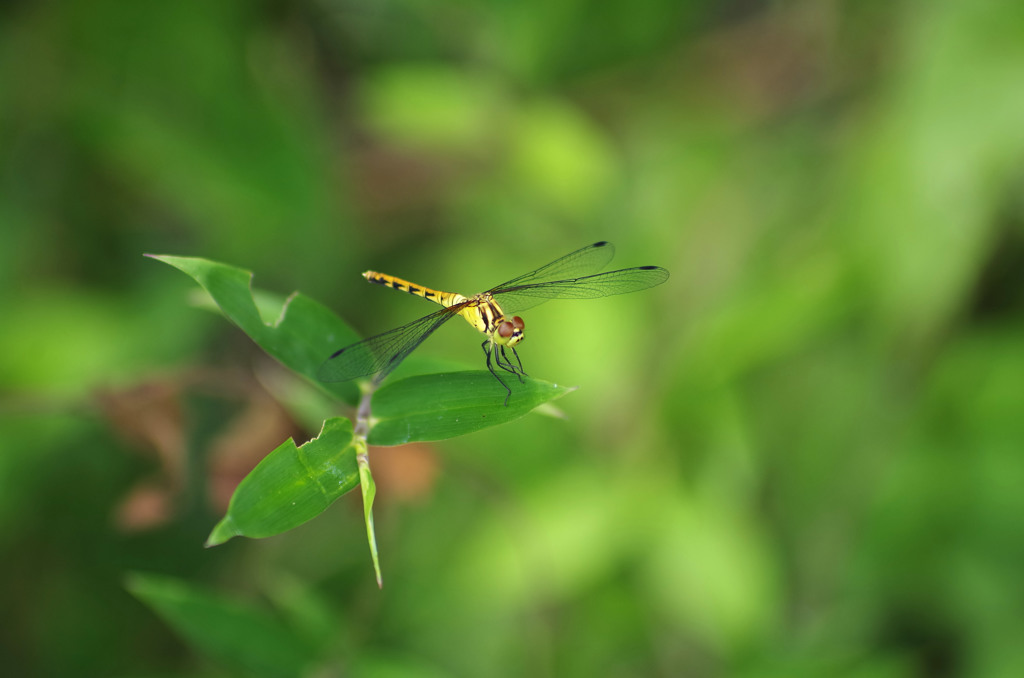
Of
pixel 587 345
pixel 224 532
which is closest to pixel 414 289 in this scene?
pixel 587 345

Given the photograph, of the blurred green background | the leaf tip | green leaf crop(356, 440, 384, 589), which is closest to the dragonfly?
green leaf crop(356, 440, 384, 589)

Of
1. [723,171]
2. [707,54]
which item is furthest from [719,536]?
[707,54]

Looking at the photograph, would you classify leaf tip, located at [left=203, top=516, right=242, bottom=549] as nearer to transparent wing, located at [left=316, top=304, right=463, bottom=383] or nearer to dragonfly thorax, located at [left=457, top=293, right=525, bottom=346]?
transparent wing, located at [left=316, top=304, right=463, bottom=383]

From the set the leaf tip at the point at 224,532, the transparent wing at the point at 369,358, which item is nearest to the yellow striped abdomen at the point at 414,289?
the transparent wing at the point at 369,358

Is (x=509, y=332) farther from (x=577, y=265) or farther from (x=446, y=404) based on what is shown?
(x=446, y=404)

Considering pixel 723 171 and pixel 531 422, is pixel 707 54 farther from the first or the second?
pixel 531 422

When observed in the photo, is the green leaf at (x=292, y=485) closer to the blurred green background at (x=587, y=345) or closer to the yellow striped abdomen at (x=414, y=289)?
the yellow striped abdomen at (x=414, y=289)
